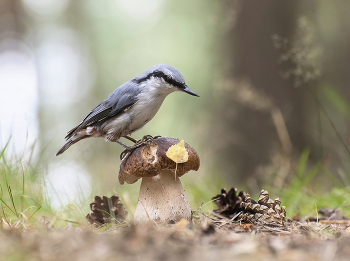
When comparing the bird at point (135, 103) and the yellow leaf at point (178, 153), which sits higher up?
the bird at point (135, 103)

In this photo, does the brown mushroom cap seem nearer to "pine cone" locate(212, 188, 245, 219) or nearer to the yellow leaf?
the yellow leaf

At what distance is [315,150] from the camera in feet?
15.8

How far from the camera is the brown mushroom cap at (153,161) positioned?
7.11ft

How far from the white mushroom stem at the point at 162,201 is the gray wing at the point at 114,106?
0.71 metres

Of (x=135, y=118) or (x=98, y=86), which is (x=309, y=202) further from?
(x=98, y=86)

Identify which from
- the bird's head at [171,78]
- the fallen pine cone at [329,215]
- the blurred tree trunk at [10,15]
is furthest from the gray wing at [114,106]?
the blurred tree trunk at [10,15]

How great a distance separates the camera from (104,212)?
2.51m

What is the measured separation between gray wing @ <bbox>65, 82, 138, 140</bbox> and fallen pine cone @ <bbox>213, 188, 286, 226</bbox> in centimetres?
124

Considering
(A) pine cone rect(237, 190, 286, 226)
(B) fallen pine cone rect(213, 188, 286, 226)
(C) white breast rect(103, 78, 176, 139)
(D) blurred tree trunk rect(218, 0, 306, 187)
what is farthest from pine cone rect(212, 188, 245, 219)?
(D) blurred tree trunk rect(218, 0, 306, 187)

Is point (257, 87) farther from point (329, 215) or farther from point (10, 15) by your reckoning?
point (10, 15)

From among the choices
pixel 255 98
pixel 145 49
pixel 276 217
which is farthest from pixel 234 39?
pixel 145 49

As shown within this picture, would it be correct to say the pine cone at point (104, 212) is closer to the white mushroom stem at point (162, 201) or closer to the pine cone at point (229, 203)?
the white mushroom stem at point (162, 201)

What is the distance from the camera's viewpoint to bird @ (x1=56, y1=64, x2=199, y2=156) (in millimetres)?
2598

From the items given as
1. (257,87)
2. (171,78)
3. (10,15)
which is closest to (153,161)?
(171,78)
